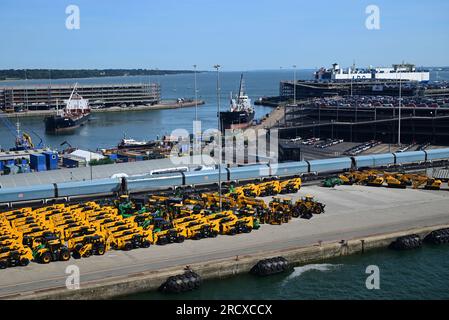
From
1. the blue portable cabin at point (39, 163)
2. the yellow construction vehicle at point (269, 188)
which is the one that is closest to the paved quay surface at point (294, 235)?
the yellow construction vehicle at point (269, 188)

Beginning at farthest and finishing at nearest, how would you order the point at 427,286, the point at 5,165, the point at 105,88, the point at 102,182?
the point at 105,88, the point at 5,165, the point at 102,182, the point at 427,286

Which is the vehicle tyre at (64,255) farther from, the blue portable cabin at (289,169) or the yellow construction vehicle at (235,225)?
the blue portable cabin at (289,169)

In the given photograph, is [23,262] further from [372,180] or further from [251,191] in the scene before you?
[372,180]

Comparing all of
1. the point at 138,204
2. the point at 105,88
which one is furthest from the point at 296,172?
the point at 105,88

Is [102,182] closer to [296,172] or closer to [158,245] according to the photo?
[158,245]

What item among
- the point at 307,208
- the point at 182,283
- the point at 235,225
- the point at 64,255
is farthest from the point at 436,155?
the point at 64,255

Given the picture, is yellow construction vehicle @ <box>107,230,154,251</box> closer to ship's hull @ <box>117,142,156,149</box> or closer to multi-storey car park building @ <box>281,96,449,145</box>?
ship's hull @ <box>117,142,156,149</box>

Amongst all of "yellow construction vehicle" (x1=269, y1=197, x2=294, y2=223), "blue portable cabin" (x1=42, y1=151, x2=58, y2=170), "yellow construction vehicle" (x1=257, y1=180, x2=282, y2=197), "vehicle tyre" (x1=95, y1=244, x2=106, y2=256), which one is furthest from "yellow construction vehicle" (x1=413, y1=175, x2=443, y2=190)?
"blue portable cabin" (x1=42, y1=151, x2=58, y2=170)
